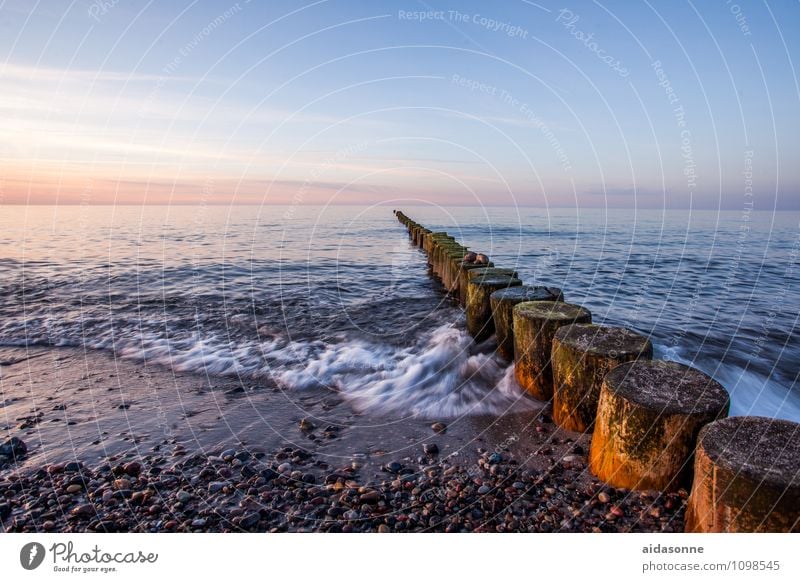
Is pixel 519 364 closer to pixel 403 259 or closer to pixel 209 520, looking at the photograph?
pixel 209 520

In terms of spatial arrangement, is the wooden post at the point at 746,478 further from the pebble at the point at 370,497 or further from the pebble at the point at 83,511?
the pebble at the point at 83,511

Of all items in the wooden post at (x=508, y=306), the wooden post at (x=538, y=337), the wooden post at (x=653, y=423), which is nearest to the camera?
the wooden post at (x=653, y=423)

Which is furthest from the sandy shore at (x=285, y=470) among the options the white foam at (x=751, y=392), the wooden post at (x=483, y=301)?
the white foam at (x=751, y=392)

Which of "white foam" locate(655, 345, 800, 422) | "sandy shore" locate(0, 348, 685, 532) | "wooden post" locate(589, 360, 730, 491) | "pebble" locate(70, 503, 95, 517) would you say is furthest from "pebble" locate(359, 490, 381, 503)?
"white foam" locate(655, 345, 800, 422)

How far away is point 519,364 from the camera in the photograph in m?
5.52

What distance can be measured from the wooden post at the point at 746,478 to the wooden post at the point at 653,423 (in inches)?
11.3

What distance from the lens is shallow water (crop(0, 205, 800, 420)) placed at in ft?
21.0

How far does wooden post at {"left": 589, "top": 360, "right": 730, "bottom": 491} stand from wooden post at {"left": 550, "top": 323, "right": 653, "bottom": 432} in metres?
0.45

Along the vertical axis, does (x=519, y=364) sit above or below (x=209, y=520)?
above

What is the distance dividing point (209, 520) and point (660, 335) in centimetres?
913

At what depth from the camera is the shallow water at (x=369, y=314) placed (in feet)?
21.0

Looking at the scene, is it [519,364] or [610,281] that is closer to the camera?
[519,364]

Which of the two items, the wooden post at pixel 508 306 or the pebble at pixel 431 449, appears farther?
the wooden post at pixel 508 306
